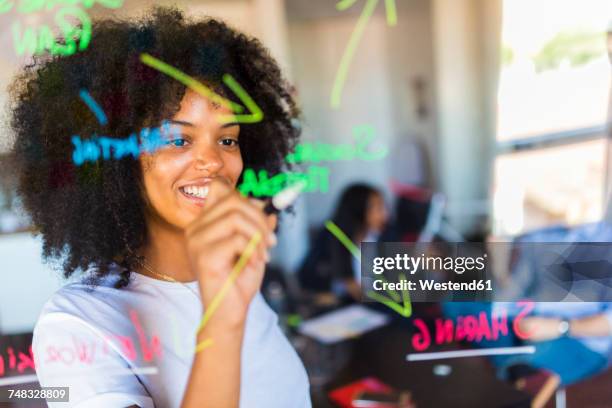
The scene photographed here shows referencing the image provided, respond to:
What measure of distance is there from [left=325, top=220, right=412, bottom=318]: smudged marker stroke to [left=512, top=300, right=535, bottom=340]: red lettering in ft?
0.45

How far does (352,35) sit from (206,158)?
242 millimetres

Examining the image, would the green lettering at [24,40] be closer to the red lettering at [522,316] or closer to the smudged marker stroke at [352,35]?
the smudged marker stroke at [352,35]

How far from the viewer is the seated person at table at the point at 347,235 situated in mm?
744

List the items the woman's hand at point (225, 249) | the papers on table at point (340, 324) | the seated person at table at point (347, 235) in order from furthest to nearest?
the papers on table at point (340, 324)
the seated person at table at point (347, 235)
the woman's hand at point (225, 249)

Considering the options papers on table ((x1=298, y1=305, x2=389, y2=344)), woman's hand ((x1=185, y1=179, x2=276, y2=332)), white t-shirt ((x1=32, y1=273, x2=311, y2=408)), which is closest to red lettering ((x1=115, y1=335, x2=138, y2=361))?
white t-shirt ((x1=32, y1=273, x2=311, y2=408))

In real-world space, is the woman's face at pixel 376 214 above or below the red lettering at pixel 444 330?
above

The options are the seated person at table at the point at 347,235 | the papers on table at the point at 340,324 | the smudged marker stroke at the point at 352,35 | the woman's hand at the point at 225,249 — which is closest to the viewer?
the woman's hand at the point at 225,249

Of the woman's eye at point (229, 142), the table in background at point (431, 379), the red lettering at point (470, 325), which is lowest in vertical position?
the table in background at point (431, 379)

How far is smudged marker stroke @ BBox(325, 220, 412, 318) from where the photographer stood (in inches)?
26.4

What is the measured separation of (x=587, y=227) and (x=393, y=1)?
1.32 ft

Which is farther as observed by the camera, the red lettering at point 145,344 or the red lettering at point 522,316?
the red lettering at point 522,316

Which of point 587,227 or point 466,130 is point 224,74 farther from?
point 587,227

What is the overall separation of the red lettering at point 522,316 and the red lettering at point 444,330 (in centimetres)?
9

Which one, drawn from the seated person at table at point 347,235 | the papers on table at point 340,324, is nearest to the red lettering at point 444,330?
the seated person at table at point 347,235
